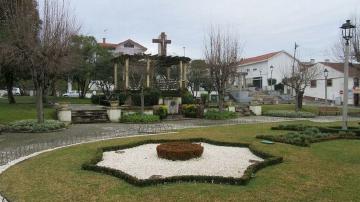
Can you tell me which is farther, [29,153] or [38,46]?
[38,46]

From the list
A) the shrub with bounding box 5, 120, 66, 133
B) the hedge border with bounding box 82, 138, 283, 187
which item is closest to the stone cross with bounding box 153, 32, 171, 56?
the shrub with bounding box 5, 120, 66, 133

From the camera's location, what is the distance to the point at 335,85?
5359 cm

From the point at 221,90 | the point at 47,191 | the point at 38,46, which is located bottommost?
the point at 47,191

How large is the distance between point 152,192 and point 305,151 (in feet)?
21.9

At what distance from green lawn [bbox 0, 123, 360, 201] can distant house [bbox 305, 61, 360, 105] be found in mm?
41778

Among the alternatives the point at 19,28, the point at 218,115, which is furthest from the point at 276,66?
the point at 19,28

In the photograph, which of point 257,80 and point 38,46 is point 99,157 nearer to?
point 38,46

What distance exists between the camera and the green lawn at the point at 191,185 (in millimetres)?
7363

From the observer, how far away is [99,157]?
10992 mm

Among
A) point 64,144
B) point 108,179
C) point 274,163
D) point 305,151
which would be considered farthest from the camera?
point 64,144

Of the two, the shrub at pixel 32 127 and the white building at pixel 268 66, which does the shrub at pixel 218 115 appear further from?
the white building at pixel 268 66

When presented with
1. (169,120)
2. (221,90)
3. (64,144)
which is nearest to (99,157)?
(64,144)

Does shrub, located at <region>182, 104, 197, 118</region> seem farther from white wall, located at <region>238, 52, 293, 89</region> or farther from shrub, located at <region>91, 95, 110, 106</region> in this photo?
white wall, located at <region>238, 52, 293, 89</region>

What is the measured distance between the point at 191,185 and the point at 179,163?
225 cm
